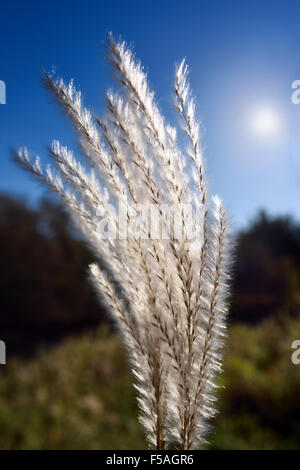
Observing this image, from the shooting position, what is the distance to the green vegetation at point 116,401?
386 centimetres

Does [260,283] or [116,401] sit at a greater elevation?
[260,283]

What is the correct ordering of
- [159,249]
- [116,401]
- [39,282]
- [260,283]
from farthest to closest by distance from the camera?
[260,283], [39,282], [116,401], [159,249]

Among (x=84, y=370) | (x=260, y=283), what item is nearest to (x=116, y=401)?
(x=84, y=370)

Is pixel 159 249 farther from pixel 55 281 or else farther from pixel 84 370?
pixel 55 281

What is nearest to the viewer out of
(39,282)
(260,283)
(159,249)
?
(159,249)

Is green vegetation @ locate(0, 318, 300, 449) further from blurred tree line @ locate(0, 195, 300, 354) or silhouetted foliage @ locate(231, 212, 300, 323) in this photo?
silhouetted foliage @ locate(231, 212, 300, 323)

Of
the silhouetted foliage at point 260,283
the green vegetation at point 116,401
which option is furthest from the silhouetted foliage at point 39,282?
the green vegetation at point 116,401

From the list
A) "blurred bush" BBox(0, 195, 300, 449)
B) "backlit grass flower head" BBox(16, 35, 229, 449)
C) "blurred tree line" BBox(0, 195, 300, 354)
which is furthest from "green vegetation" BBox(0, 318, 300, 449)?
"blurred tree line" BBox(0, 195, 300, 354)

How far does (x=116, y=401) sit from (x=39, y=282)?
8150 millimetres

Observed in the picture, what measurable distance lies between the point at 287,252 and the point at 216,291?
17.3 meters

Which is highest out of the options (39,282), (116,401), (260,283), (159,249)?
(159,249)

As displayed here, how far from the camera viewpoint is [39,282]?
40.7 feet

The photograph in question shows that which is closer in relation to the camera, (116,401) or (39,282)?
(116,401)

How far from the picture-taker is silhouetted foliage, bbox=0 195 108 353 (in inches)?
480
